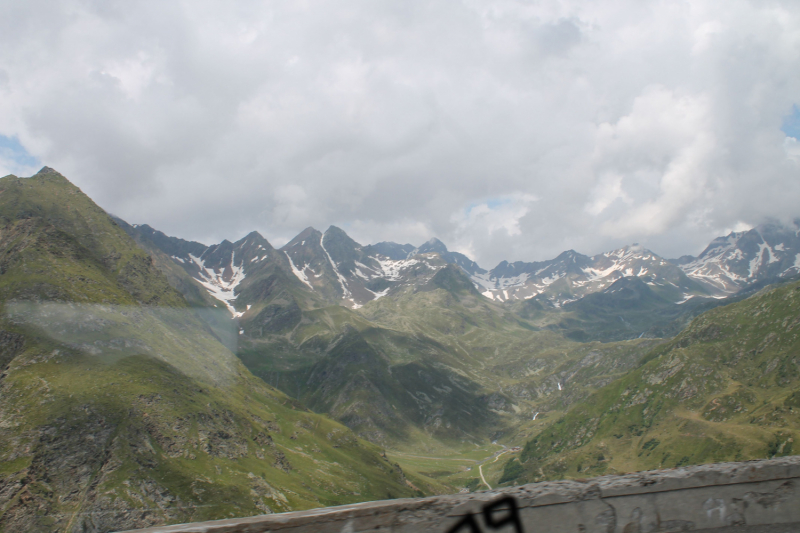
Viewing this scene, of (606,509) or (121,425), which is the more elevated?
(121,425)

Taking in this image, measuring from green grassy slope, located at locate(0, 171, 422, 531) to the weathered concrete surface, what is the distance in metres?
112

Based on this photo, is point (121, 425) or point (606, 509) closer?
point (606, 509)

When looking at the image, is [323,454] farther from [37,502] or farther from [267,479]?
[37,502]

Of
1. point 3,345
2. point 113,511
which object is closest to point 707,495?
point 113,511

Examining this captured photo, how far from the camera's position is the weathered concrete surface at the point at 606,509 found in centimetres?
488

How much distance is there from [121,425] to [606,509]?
130 meters

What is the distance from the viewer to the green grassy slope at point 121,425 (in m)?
94.2

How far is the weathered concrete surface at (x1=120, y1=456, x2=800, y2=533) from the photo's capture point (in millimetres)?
4883

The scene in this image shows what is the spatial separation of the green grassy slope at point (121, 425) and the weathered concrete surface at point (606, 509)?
112 m

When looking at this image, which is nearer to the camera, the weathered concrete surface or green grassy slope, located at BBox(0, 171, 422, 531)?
the weathered concrete surface

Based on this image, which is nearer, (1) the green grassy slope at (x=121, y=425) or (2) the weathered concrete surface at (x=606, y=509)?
(2) the weathered concrete surface at (x=606, y=509)

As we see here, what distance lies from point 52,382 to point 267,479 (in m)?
62.3

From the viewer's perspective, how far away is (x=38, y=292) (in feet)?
468

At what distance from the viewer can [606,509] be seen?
5.30m
